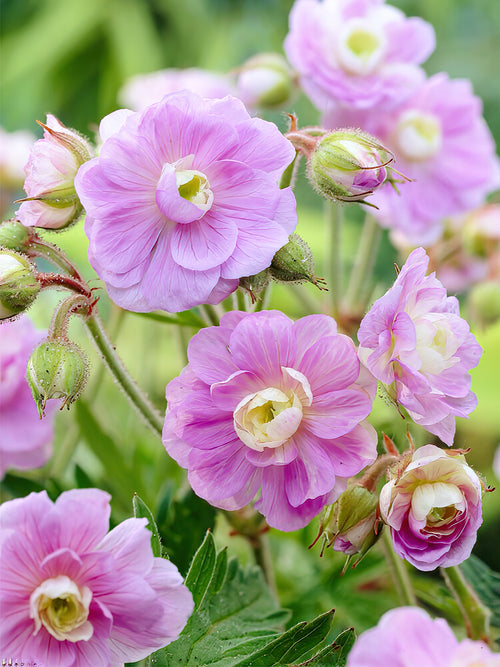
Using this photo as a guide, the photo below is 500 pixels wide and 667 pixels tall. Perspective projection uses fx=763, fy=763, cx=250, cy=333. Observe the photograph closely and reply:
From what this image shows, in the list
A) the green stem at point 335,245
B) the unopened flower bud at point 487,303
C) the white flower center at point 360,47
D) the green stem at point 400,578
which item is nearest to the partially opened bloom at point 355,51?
the white flower center at point 360,47

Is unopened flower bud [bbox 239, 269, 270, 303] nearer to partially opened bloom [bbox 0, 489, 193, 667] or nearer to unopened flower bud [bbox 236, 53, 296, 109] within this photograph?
partially opened bloom [bbox 0, 489, 193, 667]

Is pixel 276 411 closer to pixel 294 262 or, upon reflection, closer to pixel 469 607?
pixel 294 262

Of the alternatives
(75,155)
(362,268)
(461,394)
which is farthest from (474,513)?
(362,268)

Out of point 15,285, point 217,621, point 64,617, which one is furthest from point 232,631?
point 15,285

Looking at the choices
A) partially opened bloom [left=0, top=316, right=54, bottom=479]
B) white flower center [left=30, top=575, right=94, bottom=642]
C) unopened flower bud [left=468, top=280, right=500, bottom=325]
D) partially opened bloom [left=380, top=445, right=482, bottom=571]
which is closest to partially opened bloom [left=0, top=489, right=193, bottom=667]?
white flower center [left=30, top=575, right=94, bottom=642]

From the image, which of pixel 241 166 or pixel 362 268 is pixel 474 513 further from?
pixel 362 268

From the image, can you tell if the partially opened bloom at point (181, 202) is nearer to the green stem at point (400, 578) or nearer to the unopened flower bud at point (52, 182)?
the unopened flower bud at point (52, 182)
